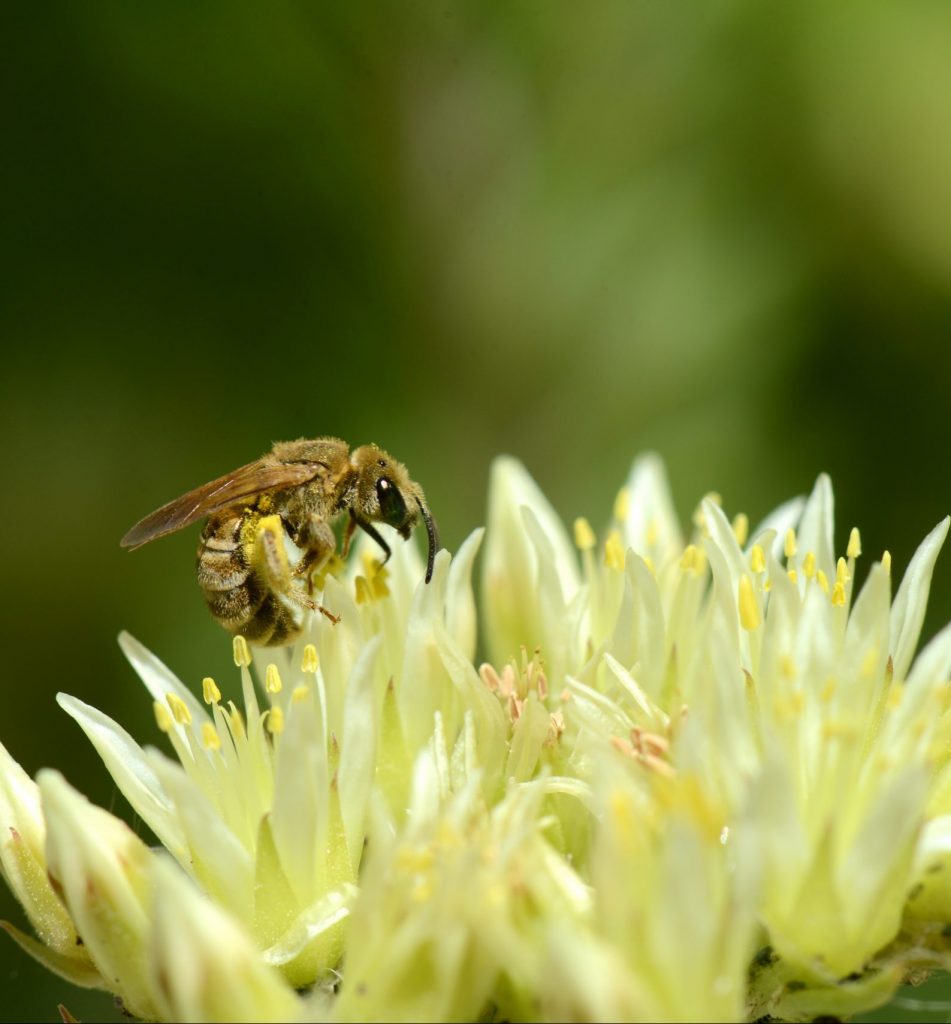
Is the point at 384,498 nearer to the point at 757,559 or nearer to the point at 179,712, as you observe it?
the point at 179,712

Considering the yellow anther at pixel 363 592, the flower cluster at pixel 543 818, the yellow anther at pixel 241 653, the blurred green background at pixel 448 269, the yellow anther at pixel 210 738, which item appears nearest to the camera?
the flower cluster at pixel 543 818

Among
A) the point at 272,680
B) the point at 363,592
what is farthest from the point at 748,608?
the point at 272,680

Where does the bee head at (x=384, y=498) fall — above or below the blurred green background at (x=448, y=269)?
below

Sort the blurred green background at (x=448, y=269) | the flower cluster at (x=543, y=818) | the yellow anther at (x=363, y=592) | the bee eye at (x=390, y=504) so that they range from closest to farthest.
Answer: the flower cluster at (x=543, y=818), the yellow anther at (x=363, y=592), the bee eye at (x=390, y=504), the blurred green background at (x=448, y=269)

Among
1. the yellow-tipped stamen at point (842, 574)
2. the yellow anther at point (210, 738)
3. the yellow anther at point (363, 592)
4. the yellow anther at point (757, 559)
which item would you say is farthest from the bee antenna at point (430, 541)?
the yellow-tipped stamen at point (842, 574)

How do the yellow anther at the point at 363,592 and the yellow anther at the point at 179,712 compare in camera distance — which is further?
the yellow anther at the point at 363,592

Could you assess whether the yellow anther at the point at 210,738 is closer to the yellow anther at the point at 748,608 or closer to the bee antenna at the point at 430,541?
the bee antenna at the point at 430,541

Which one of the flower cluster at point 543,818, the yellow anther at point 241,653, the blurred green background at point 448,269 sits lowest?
the flower cluster at point 543,818
